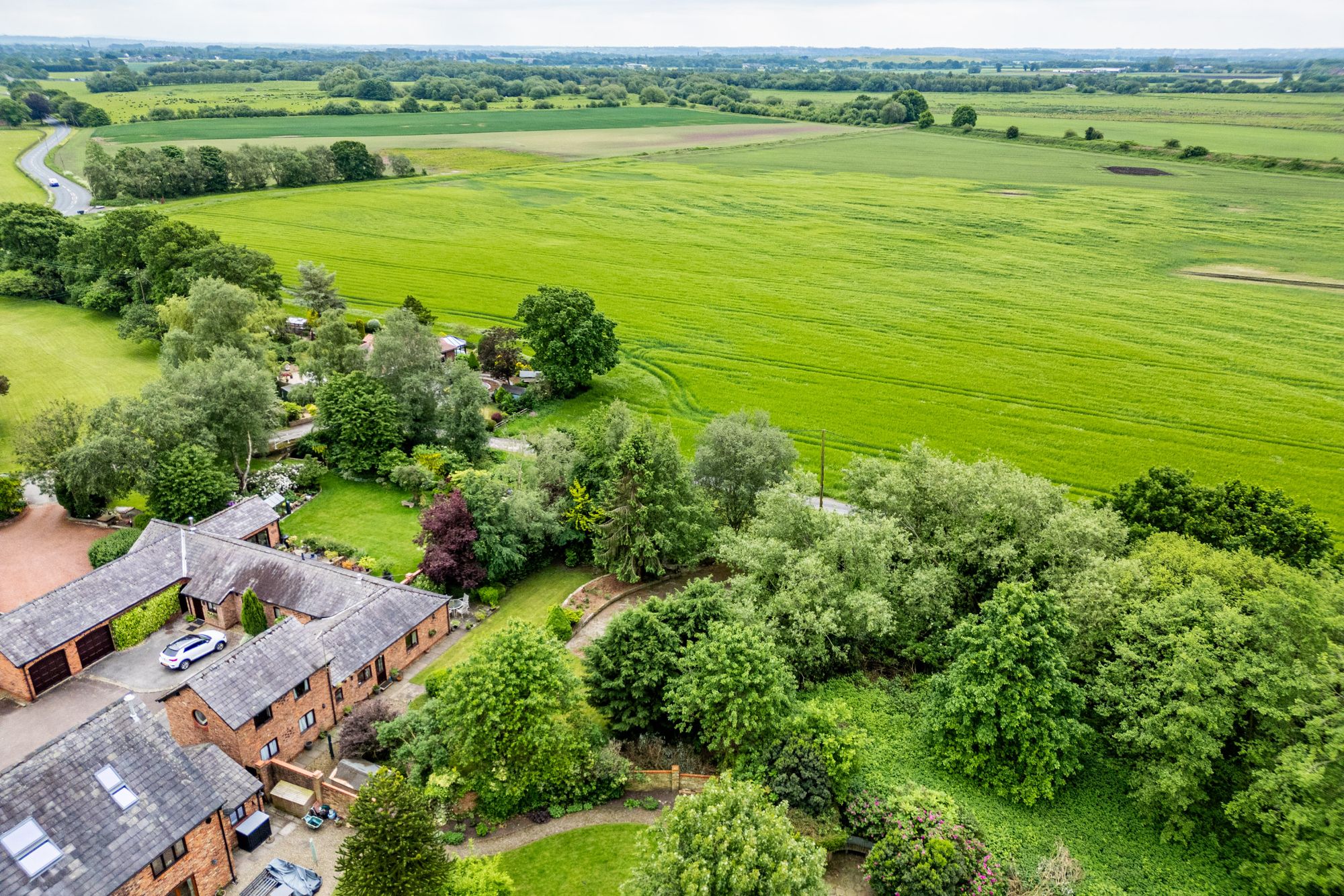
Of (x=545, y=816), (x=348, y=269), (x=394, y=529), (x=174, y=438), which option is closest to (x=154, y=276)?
(x=348, y=269)

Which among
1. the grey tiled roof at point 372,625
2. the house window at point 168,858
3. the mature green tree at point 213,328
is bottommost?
the house window at point 168,858

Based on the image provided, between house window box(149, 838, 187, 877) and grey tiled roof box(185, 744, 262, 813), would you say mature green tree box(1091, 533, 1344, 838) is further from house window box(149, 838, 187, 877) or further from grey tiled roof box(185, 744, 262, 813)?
house window box(149, 838, 187, 877)

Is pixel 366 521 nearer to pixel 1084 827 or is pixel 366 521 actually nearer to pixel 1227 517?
pixel 1084 827

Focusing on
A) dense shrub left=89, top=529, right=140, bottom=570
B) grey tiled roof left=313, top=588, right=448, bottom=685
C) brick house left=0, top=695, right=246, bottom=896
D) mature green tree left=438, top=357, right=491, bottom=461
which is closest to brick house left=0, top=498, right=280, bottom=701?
dense shrub left=89, top=529, right=140, bottom=570

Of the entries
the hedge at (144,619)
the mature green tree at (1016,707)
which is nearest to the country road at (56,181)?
the hedge at (144,619)

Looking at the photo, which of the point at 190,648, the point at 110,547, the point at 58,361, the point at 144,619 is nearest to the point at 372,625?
the point at 190,648

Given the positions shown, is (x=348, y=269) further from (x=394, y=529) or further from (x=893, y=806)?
(x=893, y=806)

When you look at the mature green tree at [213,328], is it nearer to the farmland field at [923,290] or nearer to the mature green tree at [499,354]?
the mature green tree at [499,354]
